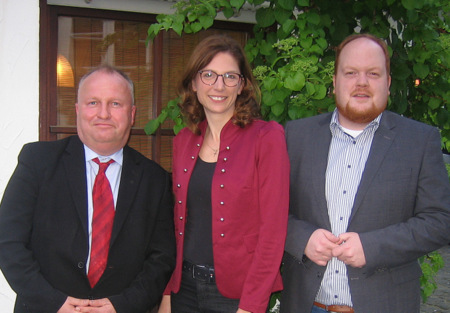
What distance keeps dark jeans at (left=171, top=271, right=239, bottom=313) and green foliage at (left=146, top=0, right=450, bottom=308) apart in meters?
1.06

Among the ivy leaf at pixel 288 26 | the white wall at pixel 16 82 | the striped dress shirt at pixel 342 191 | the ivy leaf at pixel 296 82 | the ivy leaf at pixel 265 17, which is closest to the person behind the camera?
the striped dress shirt at pixel 342 191

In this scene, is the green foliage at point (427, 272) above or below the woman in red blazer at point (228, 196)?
below

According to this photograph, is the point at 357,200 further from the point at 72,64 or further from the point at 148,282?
the point at 72,64

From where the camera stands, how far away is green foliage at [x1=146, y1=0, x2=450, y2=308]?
113 inches

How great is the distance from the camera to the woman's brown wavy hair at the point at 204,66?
7.84 feet

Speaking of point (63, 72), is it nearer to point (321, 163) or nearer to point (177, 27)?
point (177, 27)

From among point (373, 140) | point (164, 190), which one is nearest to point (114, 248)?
point (164, 190)

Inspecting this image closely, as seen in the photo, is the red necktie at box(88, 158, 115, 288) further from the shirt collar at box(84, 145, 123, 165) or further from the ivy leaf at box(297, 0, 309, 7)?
the ivy leaf at box(297, 0, 309, 7)

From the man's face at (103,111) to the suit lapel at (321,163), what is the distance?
916 millimetres

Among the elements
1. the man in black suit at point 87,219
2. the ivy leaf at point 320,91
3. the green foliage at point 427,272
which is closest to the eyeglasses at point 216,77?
the man in black suit at point 87,219

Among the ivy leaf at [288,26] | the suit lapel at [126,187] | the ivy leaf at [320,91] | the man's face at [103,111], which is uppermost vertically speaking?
the ivy leaf at [288,26]

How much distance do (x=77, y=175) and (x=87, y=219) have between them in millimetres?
210

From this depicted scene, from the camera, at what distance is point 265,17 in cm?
315

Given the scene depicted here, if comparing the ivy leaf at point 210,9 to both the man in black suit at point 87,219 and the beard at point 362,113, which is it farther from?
the beard at point 362,113
